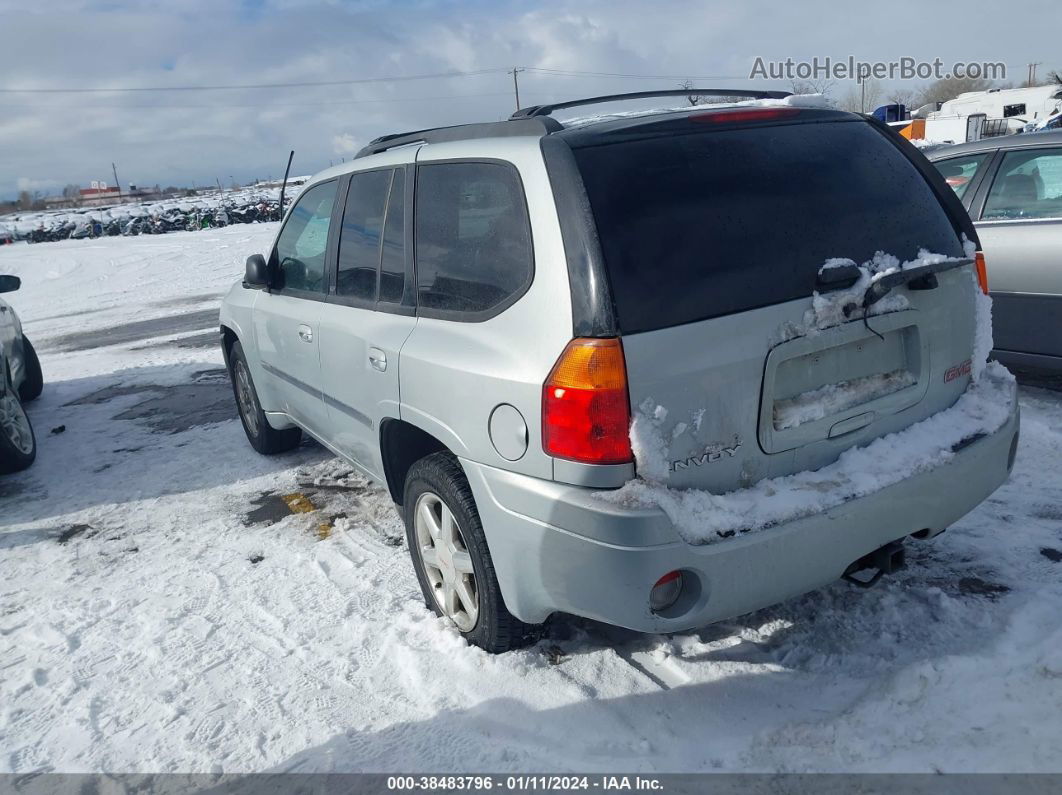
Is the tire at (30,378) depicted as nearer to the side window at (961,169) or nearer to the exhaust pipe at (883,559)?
the exhaust pipe at (883,559)

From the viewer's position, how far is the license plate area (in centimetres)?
246

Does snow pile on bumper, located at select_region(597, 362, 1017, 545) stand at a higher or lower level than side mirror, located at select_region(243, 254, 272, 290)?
lower

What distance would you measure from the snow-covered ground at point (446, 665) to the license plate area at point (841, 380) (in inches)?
16.2

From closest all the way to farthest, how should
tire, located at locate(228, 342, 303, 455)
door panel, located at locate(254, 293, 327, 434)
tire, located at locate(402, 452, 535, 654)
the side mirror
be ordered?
tire, located at locate(402, 452, 535, 654) → door panel, located at locate(254, 293, 327, 434) → the side mirror → tire, located at locate(228, 342, 303, 455)

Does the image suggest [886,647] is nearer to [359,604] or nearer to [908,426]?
[908,426]

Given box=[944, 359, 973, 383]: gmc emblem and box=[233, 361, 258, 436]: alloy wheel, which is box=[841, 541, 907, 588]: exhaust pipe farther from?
box=[233, 361, 258, 436]: alloy wheel

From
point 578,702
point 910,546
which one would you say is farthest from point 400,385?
point 910,546

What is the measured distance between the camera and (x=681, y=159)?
8.14 feet

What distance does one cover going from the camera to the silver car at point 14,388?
18.0ft

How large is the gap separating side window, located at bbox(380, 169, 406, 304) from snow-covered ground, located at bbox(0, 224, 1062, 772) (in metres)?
1.36

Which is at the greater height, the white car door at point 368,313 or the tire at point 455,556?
the white car door at point 368,313

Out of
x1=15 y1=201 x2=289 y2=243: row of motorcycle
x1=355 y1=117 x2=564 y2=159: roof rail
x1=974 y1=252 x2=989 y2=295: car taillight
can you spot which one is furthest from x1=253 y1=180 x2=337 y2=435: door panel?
x1=15 y1=201 x2=289 y2=243: row of motorcycle

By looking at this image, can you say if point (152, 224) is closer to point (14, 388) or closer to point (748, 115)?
point (14, 388)

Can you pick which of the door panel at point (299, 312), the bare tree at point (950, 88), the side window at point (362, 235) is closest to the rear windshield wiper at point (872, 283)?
the side window at point (362, 235)
